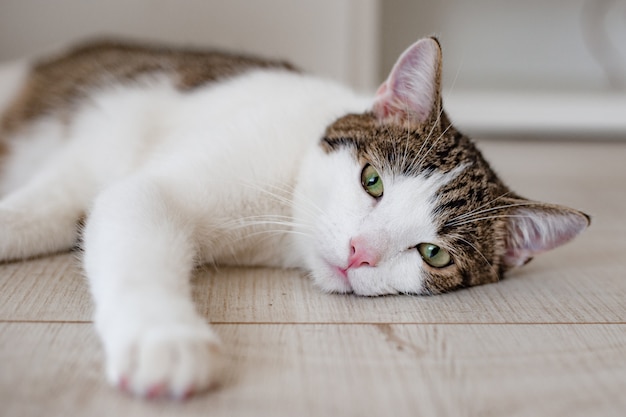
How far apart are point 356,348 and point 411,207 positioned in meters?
0.39

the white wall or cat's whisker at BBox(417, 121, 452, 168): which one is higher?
cat's whisker at BBox(417, 121, 452, 168)

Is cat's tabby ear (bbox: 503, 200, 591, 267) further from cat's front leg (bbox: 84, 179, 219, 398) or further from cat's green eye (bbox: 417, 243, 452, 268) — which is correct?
cat's front leg (bbox: 84, 179, 219, 398)

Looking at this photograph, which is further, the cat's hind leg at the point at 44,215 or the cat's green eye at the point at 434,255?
the cat's hind leg at the point at 44,215

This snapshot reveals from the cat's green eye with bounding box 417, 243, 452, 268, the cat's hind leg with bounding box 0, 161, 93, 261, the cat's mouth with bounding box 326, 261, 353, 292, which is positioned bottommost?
the cat's hind leg with bounding box 0, 161, 93, 261

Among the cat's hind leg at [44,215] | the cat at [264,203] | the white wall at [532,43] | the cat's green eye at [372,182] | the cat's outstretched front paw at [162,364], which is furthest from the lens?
the white wall at [532,43]

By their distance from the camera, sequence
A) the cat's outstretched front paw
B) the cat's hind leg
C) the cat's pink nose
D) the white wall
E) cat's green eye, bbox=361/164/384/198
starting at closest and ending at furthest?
the cat's outstretched front paw
the cat's pink nose
cat's green eye, bbox=361/164/384/198
the cat's hind leg
the white wall

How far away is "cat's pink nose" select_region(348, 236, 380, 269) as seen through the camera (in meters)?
1.53

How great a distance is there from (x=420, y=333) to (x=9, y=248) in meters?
1.09

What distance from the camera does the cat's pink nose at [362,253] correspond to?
1.53 metres

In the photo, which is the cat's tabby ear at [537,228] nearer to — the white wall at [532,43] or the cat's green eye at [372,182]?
the cat's green eye at [372,182]

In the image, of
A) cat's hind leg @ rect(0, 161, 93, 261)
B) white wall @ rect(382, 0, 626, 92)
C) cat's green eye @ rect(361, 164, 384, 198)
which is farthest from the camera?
white wall @ rect(382, 0, 626, 92)

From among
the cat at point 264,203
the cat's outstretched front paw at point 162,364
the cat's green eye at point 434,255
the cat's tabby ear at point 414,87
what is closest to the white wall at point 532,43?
the cat at point 264,203

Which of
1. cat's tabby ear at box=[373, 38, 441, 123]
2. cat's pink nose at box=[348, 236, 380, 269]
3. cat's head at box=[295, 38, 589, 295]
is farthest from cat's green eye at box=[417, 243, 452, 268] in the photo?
cat's tabby ear at box=[373, 38, 441, 123]

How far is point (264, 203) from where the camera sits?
6.07 ft
